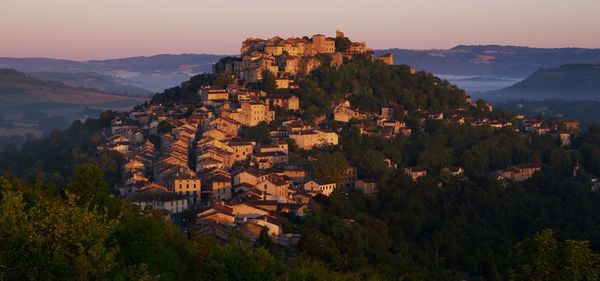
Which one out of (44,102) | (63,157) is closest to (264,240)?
(63,157)

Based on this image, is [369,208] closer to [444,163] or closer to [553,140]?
[444,163]

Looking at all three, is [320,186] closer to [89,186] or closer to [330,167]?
[330,167]

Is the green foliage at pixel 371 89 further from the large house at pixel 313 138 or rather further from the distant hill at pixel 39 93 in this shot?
the distant hill at pixel 39 93

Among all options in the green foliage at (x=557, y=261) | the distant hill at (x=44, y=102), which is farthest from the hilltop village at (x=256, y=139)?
the distant hill at (x=44, y=102)

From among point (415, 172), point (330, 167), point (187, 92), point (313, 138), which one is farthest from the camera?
point (187, 92)

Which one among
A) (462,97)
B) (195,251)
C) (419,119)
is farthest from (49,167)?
(462,97)
